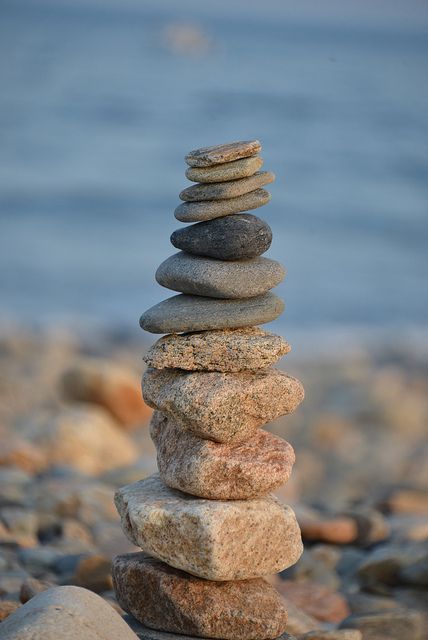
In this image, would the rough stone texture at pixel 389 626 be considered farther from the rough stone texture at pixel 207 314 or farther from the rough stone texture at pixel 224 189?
the rough stone texture at pixel 224 189

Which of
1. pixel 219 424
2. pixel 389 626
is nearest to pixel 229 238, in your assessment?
pixel 219 424

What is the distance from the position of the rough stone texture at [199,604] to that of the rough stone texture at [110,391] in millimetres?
7075

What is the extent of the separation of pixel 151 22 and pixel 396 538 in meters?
63.9

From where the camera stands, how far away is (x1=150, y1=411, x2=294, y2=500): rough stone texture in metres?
4.85

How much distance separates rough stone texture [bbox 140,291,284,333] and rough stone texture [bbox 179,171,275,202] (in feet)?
1.68

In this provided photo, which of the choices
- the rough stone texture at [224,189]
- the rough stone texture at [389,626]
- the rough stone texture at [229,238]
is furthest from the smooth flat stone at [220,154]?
the rough stone texture at [389,626]

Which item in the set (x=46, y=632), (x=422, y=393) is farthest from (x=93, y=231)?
(x=46, y=632)

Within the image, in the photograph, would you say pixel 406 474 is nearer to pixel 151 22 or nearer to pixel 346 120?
pixel 346 120

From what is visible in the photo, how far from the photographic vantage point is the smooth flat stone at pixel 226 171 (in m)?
4.92

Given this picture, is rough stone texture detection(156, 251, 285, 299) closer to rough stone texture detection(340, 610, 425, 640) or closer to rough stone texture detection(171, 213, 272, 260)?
rough stone texture detection(171, 213, 272, 260)

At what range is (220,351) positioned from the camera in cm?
490

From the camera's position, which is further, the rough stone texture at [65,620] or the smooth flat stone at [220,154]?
the smooth flat stone at [220,154]

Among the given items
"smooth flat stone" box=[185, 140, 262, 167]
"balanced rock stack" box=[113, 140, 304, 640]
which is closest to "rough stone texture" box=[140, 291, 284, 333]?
"balanced rock stack" box=[113, 140, 304, 640]

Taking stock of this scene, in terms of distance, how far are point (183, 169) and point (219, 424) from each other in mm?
22465
